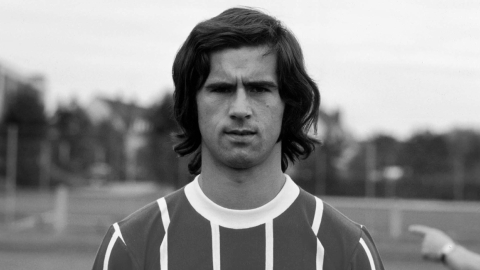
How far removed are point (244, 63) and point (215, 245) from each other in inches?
Answer: 21.4

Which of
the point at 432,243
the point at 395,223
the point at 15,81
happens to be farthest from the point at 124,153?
the point at 15,81

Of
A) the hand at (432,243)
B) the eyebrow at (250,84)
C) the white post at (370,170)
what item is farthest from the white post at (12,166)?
the eyebrow at (250,84)

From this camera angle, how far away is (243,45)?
1.94 metres

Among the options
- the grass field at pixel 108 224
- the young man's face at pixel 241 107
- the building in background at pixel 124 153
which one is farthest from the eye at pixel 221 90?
the building in background at pixel 124 153

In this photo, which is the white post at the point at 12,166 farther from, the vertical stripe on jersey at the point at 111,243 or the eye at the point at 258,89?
the eye at the point at 258,89

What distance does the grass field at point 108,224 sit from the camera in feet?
35.5

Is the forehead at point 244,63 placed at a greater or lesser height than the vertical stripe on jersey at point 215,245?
greater

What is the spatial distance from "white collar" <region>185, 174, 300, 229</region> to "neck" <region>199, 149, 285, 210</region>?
0.06 ft

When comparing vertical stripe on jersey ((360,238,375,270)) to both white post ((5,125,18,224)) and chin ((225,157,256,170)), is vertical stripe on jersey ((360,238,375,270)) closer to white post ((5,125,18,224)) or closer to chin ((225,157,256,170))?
chin ((225,157,256,170))

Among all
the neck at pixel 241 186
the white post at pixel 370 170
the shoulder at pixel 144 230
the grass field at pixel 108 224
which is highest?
the neck at pixel 241 186

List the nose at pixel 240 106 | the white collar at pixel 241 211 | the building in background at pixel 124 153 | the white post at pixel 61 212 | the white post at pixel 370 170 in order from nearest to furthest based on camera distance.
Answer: the nose at pixel 240 106, the white collar at pixel 241 211, the white post at pixel 61 212, the white post at pixel 370 170, the building in background at pixel 124 153

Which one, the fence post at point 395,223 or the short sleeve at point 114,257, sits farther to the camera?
the fence post at point 395,223

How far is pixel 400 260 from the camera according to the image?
11.4 metres

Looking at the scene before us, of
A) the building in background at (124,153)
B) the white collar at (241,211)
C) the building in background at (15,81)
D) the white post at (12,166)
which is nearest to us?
the white collar at (241,211)
